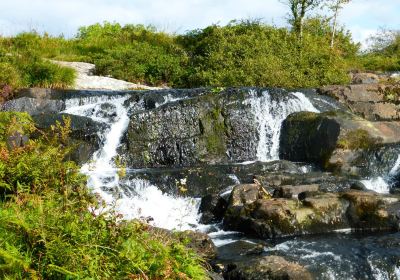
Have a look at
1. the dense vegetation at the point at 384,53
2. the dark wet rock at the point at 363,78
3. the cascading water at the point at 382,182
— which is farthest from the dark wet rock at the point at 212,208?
the dense vegetation at the point at 384,53

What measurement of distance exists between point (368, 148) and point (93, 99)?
25.4ft

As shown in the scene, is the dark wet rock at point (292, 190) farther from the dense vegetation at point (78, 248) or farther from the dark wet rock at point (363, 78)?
the dark wet rock at point (363, 78)

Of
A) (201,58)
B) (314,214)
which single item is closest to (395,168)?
(314,214)

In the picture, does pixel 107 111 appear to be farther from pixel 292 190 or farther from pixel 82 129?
pixel 292 190

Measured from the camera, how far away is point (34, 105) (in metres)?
15.2

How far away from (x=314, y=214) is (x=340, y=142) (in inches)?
173

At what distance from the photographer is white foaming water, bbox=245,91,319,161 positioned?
589 inches

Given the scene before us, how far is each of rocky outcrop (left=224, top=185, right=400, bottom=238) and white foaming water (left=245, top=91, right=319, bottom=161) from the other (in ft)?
15.8

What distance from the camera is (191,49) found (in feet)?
77.0

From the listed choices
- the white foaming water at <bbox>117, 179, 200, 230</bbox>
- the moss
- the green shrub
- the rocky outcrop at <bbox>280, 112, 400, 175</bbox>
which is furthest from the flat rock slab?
the moss

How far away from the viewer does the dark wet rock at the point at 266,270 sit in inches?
275

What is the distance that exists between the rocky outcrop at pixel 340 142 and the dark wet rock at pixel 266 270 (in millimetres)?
6157

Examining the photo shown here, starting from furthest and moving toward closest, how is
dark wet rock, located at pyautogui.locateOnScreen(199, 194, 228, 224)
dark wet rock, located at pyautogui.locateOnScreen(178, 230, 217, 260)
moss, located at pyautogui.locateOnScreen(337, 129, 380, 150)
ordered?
moss, located at pyautogui.locateOnScreen(337, 129, 380, 150), dark wet rock, located at pyautogui.locateOnScreen(199, 194, 228, 224), dark wet rock, located at pyautogui.locateOnScreen(178, 230, 217, 260)

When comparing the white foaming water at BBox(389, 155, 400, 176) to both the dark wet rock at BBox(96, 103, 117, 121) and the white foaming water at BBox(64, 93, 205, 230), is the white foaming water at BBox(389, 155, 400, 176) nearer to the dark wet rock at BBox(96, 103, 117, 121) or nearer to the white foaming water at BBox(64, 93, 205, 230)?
the white foaming water at BBox(64, 93, 205, 230)
